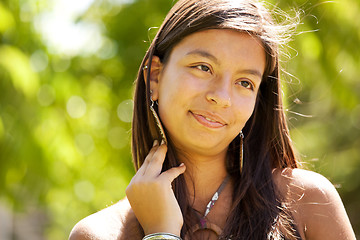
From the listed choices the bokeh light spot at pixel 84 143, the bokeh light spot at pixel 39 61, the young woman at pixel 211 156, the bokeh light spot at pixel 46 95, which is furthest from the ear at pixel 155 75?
the bokeh light spot at pixel 84 143

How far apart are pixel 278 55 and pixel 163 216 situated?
0.87 metres

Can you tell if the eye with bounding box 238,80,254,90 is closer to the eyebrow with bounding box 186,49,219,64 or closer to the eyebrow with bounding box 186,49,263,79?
the eyebrow with bounding box 186,49,263,79

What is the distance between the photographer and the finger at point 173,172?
2.56 m

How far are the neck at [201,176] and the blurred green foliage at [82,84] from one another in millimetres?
1950

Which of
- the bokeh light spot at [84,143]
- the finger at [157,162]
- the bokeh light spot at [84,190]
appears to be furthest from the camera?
the bokeh light spot at [84,190]

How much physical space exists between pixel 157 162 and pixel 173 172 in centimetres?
8

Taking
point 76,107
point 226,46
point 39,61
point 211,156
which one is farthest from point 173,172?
point 76,107

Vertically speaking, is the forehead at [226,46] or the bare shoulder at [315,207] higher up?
the forehead at [226,46]

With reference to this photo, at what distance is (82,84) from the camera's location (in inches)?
224

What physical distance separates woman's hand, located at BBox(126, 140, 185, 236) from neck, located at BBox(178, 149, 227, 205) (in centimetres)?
8

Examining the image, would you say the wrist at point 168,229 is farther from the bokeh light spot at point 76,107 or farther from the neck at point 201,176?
the bokeh light spot at point 76,107

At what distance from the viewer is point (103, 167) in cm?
604

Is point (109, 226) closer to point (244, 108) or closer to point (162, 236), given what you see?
point (162, 236)

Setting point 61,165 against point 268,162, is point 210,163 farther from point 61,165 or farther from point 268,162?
point 61,165
